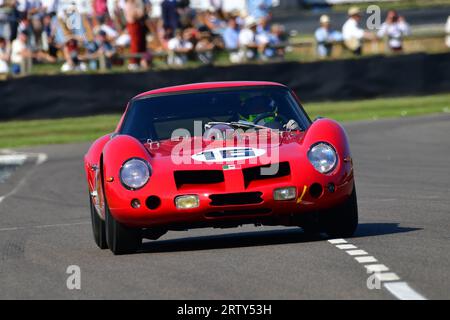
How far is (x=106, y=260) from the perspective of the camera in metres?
7.84

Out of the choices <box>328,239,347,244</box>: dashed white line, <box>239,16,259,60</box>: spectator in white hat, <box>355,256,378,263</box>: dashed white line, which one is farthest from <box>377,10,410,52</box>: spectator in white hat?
<box>355,256,378,263</box>: dashed white line

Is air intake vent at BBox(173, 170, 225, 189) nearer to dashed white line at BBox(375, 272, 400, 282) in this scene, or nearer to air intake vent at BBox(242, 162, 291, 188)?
air intake vent at BBox(242, 162, 291, 188)

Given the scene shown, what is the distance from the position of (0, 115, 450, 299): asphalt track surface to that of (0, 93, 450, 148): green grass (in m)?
9.18

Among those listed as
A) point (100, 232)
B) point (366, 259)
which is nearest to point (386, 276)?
point (366, 259)

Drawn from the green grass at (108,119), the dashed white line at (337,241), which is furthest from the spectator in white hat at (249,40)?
the dashed white line at (337,241)

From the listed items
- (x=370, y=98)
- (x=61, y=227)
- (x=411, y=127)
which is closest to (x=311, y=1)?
(x=370, y=98)

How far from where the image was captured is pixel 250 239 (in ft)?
28.8

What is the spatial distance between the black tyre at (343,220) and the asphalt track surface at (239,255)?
92 millimetres

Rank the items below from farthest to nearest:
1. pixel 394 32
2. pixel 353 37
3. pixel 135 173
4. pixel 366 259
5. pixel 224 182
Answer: pixel 394 32 < pixel 353 37 < pixel 135 173 < pixel 224 182 < pixel 366 259

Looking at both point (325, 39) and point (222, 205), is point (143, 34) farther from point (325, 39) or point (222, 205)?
point (222, 205)

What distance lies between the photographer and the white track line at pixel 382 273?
575 centimetres

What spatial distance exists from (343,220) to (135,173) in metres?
1.44
